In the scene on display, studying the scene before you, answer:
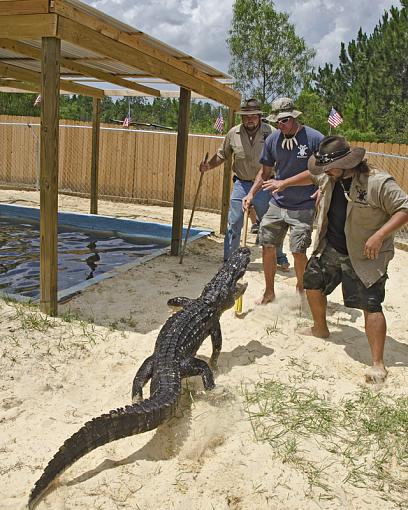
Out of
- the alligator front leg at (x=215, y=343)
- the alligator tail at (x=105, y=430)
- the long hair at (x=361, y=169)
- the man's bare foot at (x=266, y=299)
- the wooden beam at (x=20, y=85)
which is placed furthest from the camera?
the wooden beam at (x=20, y=85)

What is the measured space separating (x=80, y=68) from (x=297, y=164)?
13.8 ft

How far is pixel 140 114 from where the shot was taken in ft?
152

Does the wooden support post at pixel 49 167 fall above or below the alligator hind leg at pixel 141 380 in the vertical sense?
above

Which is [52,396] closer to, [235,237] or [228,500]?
[228,500]

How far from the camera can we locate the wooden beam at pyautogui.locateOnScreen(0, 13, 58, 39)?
4.65 metres

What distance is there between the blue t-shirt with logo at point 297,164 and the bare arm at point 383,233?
168 centimetres

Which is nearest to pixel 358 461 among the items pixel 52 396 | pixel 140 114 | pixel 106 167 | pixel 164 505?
pixel 164 505

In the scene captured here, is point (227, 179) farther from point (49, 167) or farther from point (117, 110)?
point (117, 110)

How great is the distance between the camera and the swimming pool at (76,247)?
6672mm

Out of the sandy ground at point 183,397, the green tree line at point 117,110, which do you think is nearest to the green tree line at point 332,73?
the green tree line at point 117,110

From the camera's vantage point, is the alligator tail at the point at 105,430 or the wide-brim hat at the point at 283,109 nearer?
the alligator tail at the point at 105,430

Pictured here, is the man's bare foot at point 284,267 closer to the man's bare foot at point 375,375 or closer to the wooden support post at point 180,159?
the wooden support post at point 180,159

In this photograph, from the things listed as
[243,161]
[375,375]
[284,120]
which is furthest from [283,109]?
[375,375]

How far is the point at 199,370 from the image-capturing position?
379 centimetres
